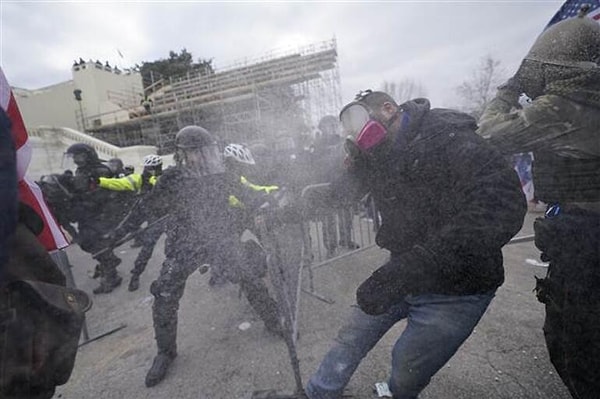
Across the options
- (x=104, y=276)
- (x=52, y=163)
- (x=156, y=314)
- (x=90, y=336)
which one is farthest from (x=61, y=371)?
(x=52, y=163)

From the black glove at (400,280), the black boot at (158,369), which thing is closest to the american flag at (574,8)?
the black glove at (400,280)

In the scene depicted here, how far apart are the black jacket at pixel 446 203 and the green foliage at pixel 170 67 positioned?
31.9m

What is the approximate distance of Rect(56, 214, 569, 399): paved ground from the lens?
2426 millimetres

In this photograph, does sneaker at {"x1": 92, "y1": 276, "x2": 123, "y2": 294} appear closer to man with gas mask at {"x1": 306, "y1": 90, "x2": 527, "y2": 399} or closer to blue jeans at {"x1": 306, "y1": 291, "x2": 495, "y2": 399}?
man with gas mask at {"x1": 306, "y1": 90, "x2": 527, "y2": 399}

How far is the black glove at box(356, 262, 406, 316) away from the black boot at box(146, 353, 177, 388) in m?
2.11

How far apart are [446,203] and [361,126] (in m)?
0.56

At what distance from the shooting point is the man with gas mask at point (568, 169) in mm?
1470

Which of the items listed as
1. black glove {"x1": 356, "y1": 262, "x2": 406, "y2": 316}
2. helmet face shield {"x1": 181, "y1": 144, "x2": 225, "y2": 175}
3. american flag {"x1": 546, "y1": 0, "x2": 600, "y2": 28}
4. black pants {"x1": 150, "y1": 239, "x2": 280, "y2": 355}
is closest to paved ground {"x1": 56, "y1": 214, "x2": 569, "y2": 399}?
black pants {"x1": 150, "y1": 239, "x2": 280, "y2": 355}

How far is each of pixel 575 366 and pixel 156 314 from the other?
2803mm

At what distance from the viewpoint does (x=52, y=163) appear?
625 inches

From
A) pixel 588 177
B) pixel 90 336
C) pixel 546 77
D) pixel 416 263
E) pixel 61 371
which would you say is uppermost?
pixel 546 77

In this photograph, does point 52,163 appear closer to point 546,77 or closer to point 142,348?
point 142,348

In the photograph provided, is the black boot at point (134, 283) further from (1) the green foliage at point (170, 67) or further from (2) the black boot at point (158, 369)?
(1) the green foliage at point (170, 67)

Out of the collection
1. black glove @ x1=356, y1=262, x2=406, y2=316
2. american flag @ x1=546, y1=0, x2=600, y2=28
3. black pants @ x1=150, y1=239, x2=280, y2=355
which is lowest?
black pants @ x1=150, y1=239, x2=280, y2=355
